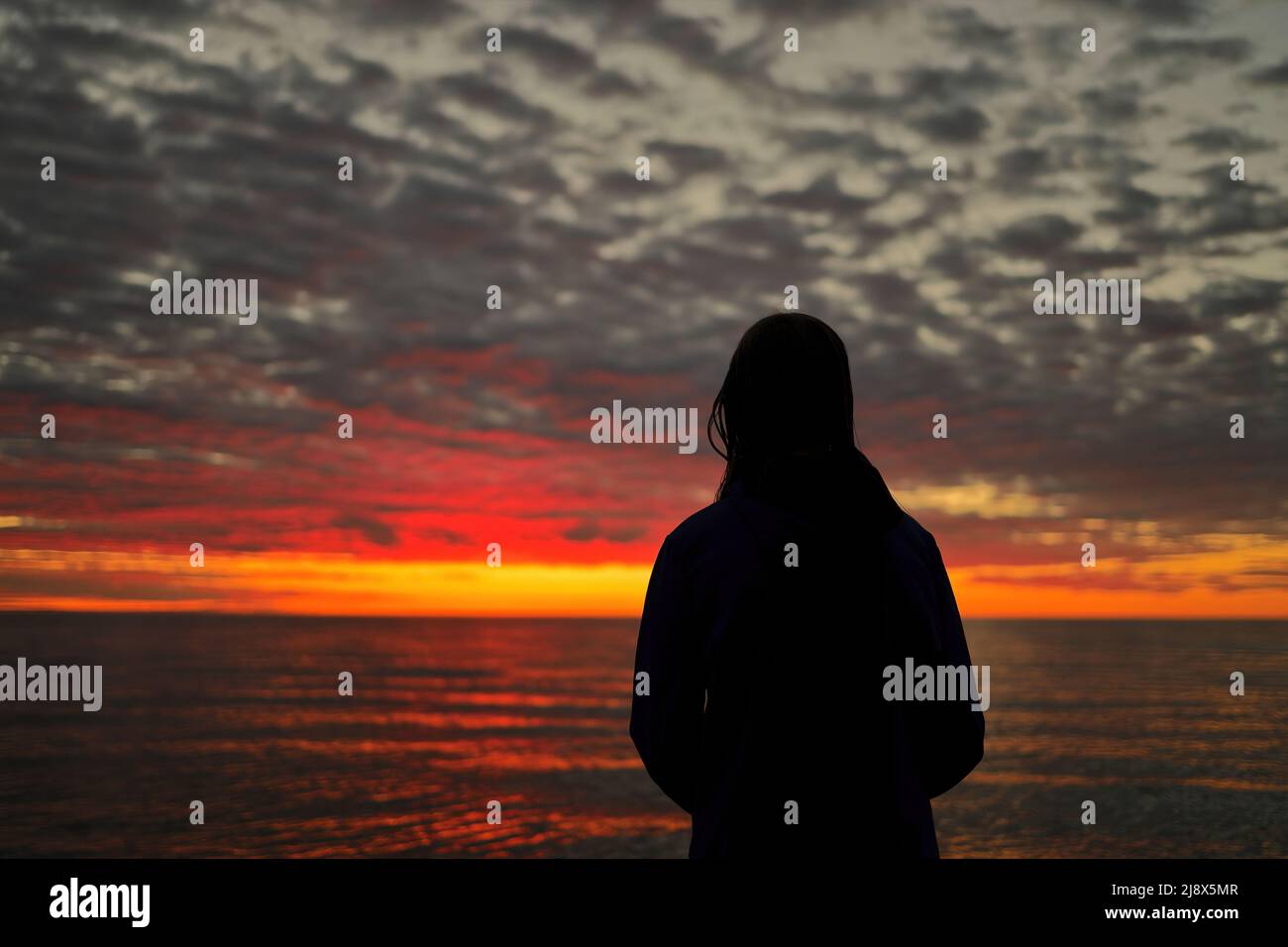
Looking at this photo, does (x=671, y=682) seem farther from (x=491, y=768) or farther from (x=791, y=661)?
(x=491, y=768)

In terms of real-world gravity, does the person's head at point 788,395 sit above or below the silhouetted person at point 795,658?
above

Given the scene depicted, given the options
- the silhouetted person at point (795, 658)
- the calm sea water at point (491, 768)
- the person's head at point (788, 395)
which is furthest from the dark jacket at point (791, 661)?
the calm sea water at point (491, 768)

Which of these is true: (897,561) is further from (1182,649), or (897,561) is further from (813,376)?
(1182,649)

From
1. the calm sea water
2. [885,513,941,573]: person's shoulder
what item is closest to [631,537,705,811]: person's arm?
[885,513,941,573]: person's shoulder

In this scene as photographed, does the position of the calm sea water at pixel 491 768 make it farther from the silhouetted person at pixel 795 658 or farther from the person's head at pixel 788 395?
the person's head at pixel 788 395

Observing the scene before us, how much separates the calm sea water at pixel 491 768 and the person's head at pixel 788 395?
23482 millimetres

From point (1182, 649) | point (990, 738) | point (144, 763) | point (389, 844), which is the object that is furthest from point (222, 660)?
point (1182, 649)

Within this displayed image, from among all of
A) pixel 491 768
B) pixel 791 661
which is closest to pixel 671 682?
pixel 791 661

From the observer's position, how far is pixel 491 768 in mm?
35188

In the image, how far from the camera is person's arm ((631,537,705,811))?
5.54ft

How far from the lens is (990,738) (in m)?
40.8

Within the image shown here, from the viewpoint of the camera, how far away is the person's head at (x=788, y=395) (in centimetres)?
179
